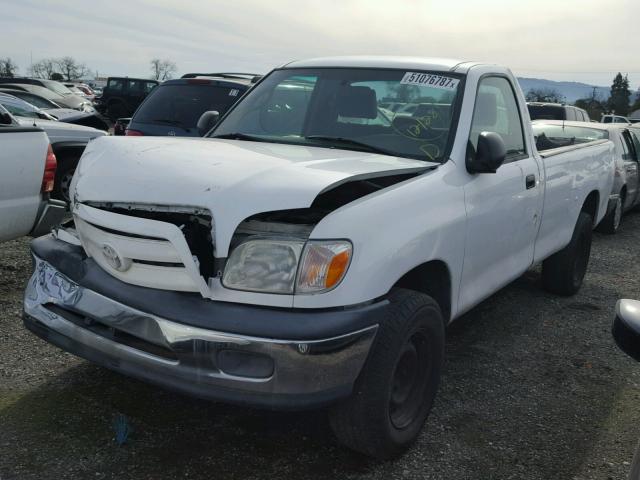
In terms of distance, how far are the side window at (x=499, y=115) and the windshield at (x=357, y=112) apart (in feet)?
0.67

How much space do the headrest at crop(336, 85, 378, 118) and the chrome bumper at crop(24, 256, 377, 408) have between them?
5.50 feet

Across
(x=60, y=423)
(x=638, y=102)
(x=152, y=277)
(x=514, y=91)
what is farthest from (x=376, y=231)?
(x=638, y=102)

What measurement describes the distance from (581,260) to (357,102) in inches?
123

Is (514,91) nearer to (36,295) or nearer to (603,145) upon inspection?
(603,145)

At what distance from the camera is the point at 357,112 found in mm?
3871

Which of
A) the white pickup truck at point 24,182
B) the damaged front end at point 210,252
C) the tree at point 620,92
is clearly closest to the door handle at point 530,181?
the damaged front end at point 210,252

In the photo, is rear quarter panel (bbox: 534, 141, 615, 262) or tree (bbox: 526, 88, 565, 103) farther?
tree (bbox: 526, 88, 565, 103)

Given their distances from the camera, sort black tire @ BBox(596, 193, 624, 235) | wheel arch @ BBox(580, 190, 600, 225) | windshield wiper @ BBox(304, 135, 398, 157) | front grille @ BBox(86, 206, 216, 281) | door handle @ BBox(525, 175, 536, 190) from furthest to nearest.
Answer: black tire @ BBox(596, 193, 624, 235), wheel arch @ BBox(580, 190, 600, 225), door handle @ BBox(525, 175, 536, 190), windshield wiper @ BBox(304, 135, 398, 157), front grille @ BBox(86, 206, 216, 281)

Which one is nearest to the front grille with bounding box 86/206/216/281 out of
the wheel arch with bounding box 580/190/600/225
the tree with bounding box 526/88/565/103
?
the wheel arch with bounding box 580/190/600/225

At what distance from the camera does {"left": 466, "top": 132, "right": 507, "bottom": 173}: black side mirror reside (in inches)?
135

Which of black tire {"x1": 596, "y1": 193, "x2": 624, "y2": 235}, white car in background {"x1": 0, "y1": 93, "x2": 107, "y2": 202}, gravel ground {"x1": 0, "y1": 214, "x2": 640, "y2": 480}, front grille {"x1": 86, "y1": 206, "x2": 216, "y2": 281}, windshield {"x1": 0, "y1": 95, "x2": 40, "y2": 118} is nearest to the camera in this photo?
front grille {"x1": 86, "y1": 206, "x2": 216, "y2": 281}

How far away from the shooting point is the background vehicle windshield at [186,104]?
7.65 m

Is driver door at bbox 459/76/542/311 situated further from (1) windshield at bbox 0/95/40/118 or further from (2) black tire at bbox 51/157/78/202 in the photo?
(1) windshield at bbox 0/95/40/118

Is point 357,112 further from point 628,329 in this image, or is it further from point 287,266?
point 628,329
